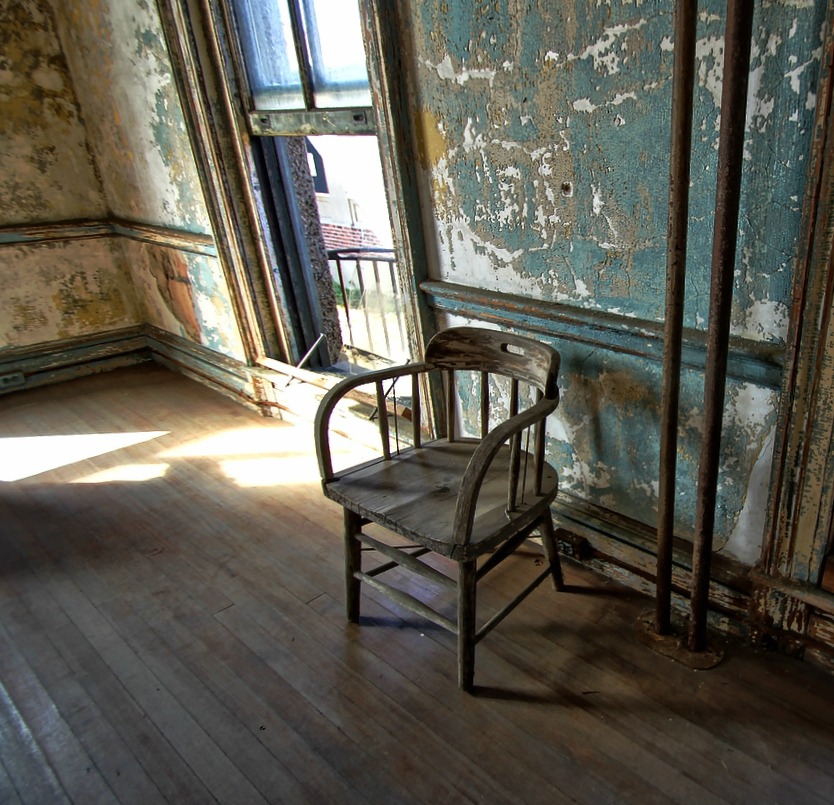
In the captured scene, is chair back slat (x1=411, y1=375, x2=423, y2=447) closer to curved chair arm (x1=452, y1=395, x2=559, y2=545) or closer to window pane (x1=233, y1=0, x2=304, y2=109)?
curved chair arm (x1=452, y1=395, x2=559, y2=545)

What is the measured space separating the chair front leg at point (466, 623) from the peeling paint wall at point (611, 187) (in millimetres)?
596

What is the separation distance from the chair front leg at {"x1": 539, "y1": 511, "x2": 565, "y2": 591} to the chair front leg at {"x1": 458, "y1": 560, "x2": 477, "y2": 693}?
1.12 feet

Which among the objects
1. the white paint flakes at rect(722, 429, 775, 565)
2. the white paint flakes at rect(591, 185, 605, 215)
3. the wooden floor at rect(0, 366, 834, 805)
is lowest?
the wooden floor at rect(0, 366, 834, 805)

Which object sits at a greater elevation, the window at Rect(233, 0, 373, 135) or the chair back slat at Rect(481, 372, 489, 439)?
the window at Rect(233, 0, 373, 135)

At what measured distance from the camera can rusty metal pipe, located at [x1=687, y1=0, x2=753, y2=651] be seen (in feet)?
3.85

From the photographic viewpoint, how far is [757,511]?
1587 millimetres

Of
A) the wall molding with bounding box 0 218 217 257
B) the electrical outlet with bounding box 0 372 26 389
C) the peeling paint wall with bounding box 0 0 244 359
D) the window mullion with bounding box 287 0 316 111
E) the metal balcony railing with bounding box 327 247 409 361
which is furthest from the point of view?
the electrical outlet with bounding box 0 372 26 389

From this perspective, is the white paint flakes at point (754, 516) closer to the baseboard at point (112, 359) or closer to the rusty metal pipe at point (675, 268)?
the rusty metal pipe at point (675, 268)

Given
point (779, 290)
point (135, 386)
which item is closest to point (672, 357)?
point (779, 290)

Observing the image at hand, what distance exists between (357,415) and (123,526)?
107 centimetres

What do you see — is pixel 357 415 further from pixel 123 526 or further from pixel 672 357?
pixel 672 357

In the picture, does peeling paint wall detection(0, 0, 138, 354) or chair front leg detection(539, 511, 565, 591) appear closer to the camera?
chair front leg detection(539, 511, 565, 591)

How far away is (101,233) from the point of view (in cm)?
408

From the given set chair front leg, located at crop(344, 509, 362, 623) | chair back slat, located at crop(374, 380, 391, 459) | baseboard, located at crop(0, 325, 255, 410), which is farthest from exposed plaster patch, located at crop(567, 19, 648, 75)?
baseboard, located at crop(0, 325, 255, 410)
